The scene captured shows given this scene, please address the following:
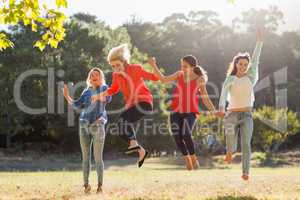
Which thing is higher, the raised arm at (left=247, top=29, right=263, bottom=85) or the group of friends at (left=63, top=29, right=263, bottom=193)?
the raised arm at (left=247, top=29, right=263, bottom=85)

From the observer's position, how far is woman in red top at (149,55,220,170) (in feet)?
34.4

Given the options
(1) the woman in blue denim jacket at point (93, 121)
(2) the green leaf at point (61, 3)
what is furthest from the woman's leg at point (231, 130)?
(2) the green leaf at point (61, 3)

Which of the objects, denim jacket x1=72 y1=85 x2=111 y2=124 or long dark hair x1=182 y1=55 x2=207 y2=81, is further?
denim jacket x1=72 y1=85 x2=111 y2=124

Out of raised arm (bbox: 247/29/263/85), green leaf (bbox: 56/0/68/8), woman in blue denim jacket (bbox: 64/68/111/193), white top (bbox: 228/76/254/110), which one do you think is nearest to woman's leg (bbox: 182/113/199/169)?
white top (bbox: 228/76/254/110)

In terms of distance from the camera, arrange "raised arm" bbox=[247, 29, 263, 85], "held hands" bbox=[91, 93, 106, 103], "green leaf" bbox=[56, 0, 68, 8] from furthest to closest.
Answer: "held hands" bbox=[91, 93, 106, 103], "raised arm" bbox=[247, 29, 263, 85], "green leaf" bbox=[56, 0, 68, 8]

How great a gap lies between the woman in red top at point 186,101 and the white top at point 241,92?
1.98 ft

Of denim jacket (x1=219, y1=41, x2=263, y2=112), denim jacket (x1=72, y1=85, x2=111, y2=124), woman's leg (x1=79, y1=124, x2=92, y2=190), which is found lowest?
woman's leg (x1=79, y1=124, x2=92, y2=190)

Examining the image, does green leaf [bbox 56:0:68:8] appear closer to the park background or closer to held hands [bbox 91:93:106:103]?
held hands [bbox 91:93:106:103]

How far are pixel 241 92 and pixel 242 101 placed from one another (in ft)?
0.65

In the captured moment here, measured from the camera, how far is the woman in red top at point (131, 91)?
10.4 m

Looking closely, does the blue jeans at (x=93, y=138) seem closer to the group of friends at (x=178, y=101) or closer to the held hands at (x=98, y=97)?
the group of friends at (x=178, y=101)

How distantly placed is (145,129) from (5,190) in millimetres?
30790

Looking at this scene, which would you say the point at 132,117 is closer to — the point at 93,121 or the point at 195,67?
the point at 93,121

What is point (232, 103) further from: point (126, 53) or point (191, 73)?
point (126, 53)
